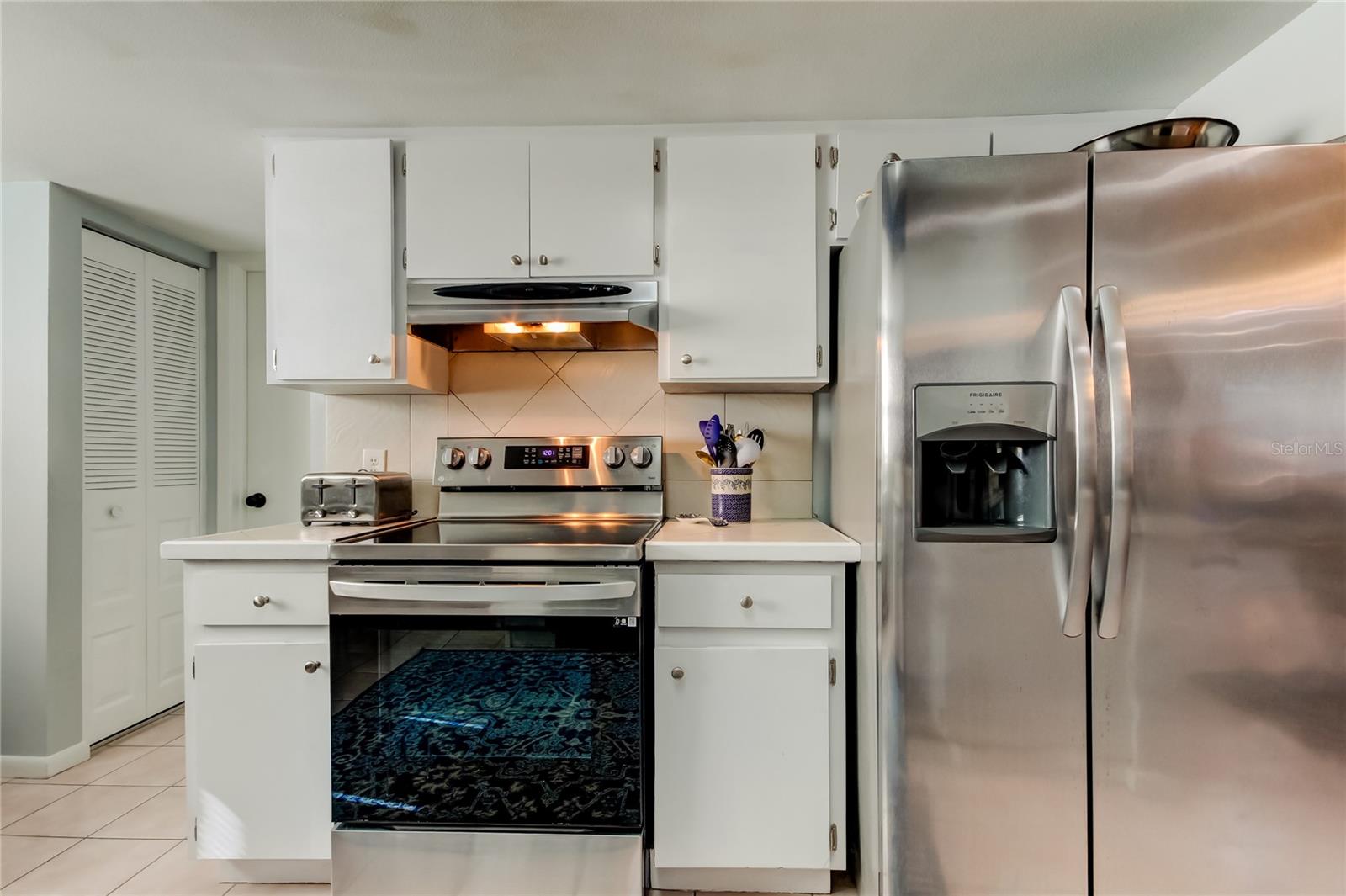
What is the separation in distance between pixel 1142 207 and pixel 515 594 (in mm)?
1564

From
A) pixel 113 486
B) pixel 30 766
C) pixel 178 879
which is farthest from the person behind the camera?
pixel 113 486

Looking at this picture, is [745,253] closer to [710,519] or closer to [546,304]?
[546,304]

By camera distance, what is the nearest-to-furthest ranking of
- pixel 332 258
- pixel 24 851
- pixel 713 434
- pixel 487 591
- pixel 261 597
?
pixel 487 591 < pixel 261 597 < pixel 24 851 < pixel 332 258 < pixel 713 434

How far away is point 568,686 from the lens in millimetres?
1609

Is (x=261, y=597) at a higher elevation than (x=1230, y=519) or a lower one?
lower

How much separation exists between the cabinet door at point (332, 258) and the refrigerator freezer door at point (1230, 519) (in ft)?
6.24

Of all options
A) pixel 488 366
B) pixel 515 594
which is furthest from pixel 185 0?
pixel 515 594

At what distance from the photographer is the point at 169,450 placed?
3018 mm

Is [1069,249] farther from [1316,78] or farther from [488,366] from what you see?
[488,366]

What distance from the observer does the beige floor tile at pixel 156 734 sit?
2.71 m

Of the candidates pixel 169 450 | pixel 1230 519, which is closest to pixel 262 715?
pixel 169 450

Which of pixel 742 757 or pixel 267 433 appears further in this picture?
pixel 267 433

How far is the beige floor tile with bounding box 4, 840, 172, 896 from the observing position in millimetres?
1777

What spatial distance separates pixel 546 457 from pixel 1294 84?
221cm
